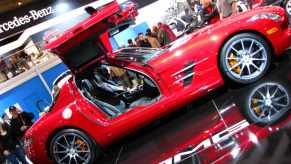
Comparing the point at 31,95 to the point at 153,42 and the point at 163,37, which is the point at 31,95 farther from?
the point at 163,37

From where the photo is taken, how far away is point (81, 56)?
6.15 metres

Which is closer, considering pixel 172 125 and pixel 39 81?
pixel 172 125

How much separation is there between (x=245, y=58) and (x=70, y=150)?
9.43 feet

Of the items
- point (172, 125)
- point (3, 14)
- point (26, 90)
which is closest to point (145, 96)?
point (172, 125)

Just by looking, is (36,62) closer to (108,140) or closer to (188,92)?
(108,140)

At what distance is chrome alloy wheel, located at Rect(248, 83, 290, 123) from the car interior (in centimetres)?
142

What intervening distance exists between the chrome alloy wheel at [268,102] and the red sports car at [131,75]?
1.68 feet

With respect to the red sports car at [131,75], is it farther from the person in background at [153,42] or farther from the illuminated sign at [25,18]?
the illuminated sign at [25,18]

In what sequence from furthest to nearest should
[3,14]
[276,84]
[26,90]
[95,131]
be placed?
1. [3,14]
2. [26,90]
3. [95,131]
4. [276,84]

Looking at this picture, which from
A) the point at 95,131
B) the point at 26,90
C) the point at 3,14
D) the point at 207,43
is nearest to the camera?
the point at 207,43

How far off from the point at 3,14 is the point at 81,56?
29.2 feet

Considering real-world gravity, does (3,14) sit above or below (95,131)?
above

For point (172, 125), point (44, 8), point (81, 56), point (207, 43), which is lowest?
point (172, 125)

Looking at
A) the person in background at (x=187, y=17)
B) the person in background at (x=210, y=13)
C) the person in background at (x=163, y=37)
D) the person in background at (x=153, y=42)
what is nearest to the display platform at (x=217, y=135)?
the person in background at (x=210, y=13)
